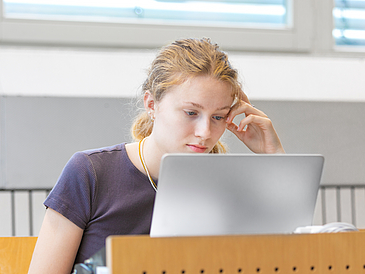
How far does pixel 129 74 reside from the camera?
6.64 ft

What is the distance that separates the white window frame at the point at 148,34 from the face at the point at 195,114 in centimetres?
114

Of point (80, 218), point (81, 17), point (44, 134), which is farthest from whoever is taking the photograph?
point (81, 17)

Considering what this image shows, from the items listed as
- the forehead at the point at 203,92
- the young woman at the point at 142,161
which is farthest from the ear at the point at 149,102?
the forehead at the point at 203,92

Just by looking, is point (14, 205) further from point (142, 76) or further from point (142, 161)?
point (142, 161)

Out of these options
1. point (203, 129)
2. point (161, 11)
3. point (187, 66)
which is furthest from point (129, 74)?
point (203, 129)

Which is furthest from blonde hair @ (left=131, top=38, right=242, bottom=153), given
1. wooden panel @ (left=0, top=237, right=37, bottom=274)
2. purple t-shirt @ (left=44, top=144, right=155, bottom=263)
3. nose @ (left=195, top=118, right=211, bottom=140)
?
wooden panel @ (left=0, top=237, right=37, bottom=274)

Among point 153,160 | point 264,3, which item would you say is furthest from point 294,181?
point 264,3

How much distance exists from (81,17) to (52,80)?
0.38 meters

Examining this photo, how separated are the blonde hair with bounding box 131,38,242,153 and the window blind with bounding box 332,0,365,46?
145 centimetres

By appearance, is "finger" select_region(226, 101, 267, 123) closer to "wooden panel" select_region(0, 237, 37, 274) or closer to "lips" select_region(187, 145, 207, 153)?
"lips" select_region(187, 145, 207, 153)

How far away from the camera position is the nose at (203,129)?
967 millimetres

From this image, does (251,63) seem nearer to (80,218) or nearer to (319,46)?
(319,46)

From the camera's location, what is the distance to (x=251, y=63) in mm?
2133

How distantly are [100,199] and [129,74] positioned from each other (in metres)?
1.09
